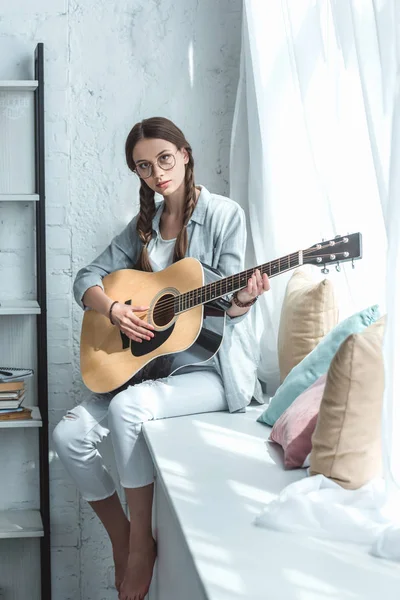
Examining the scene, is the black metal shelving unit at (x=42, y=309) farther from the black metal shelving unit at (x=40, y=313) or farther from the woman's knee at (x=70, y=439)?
Answer: the woman's knee at (x=70, y=439)

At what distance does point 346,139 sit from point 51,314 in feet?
5.36

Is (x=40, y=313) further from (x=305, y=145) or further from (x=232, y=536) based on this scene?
(x=232, y=536)

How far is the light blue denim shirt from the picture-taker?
2.26m

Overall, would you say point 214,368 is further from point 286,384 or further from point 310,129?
point 310,129

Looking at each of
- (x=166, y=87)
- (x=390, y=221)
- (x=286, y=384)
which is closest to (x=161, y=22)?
(x=166, y=87)

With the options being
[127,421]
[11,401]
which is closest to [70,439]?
[127,421]

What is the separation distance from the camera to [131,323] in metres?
2.21

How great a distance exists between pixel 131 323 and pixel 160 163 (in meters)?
0.49

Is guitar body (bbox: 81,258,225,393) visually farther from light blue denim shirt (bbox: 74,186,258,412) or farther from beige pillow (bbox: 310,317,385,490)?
beige pillow (bbox: 310,317,385,490)

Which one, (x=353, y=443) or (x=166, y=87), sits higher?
(x=166, y=87)

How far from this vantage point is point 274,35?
2436 millimetres

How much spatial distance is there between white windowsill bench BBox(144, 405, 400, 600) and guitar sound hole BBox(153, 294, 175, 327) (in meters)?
0.29

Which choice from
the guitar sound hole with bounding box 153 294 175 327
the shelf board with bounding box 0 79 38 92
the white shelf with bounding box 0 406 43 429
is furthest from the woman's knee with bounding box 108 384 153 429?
the shelf board with bounding box 0 79 38 92

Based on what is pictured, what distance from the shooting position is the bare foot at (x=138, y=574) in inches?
80.4
